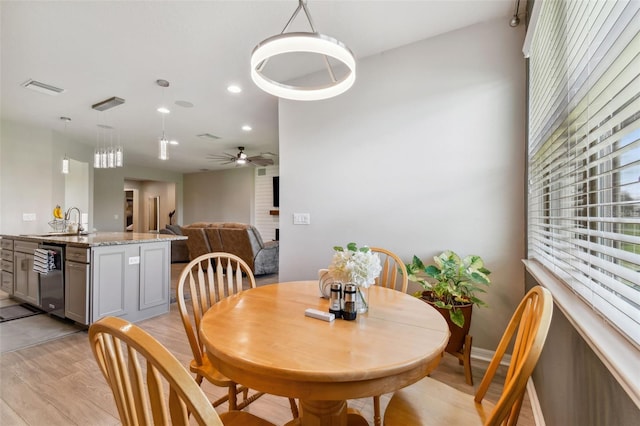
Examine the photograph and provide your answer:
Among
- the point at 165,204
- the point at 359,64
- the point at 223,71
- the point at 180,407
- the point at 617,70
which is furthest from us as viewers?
the point at 165,204

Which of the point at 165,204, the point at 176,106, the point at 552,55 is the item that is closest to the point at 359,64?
the point at 552,55

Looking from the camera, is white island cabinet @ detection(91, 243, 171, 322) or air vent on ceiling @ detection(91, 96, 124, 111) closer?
white island cabinet @ detection(91, 243, 171, 322)

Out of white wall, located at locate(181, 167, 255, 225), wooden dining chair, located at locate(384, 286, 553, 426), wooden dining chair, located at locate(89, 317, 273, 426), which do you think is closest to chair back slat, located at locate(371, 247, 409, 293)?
wooden dining chair, located at locate(384, 286, 553, 426)

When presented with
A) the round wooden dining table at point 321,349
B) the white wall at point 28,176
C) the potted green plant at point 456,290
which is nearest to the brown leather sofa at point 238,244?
the white wall at point 28,176

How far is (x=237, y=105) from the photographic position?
12.8 feet

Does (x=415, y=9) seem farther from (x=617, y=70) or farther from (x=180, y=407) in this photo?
(x=180, y=407)

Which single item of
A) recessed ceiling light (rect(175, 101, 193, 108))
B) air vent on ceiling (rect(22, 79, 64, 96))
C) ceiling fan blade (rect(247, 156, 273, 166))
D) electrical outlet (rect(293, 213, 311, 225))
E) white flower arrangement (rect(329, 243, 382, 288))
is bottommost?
white flower arrangement (rect(329, 243, 382, 288))

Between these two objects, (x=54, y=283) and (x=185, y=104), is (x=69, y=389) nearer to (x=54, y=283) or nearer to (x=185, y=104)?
(x=54, y=283)

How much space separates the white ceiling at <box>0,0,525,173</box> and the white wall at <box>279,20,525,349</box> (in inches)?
11.8

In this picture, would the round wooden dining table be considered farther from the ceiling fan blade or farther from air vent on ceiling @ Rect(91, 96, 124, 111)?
the ceiling fan blade

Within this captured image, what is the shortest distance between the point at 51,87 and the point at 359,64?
11.5ft

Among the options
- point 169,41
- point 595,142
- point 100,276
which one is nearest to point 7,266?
point 100,276

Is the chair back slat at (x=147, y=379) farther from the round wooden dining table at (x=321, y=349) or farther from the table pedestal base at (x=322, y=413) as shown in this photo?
the table pedestal base at (x=322, y=413)

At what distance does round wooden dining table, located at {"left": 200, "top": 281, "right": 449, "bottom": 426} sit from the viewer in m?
0.80
